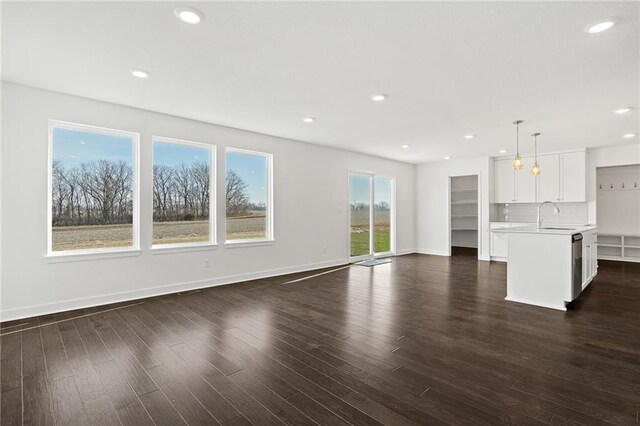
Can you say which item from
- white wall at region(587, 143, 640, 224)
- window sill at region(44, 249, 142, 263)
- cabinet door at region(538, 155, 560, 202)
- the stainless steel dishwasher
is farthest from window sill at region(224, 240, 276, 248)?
Result: white wall at region(587, 143, 640, 224)

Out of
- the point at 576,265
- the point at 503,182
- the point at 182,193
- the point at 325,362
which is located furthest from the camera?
the point at 503,182

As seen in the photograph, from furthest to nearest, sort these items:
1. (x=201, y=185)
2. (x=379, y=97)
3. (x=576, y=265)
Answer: (x=201, y=185), (x=576, y=265), (x=379, y=97)

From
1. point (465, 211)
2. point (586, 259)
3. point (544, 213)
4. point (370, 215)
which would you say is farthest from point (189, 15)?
point (465, 211)

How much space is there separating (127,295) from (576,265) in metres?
6.01

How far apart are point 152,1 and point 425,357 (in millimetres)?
3384

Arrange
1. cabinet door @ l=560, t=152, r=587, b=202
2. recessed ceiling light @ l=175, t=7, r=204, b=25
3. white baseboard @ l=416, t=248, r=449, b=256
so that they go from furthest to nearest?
white baseboard @ l=416, t=248, r=449, b=256 → cabinet door @ l=560, t=152, r=587, b=202 → recessed ceiling light @ l=175, t=7, r=204, b=25

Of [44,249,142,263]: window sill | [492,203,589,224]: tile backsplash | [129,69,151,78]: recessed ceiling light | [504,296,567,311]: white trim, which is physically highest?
[129,69,151,78]: recessed ceiling light

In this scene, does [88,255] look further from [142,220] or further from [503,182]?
[503,182]

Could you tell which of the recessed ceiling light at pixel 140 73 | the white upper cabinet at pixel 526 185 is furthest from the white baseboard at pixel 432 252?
the recessed ceiling light at pixel 140 73

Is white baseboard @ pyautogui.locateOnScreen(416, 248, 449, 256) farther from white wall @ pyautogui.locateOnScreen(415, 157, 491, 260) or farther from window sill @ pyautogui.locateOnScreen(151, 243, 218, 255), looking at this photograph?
window sill @ pyautogui.locateOnScreen(151, 243, 218, 255)

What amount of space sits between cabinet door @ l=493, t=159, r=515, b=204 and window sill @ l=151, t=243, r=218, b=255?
281 inches

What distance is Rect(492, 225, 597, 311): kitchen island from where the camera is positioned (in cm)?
401

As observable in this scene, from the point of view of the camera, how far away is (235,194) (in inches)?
222

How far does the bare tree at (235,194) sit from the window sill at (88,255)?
Result: 5.31 ft
